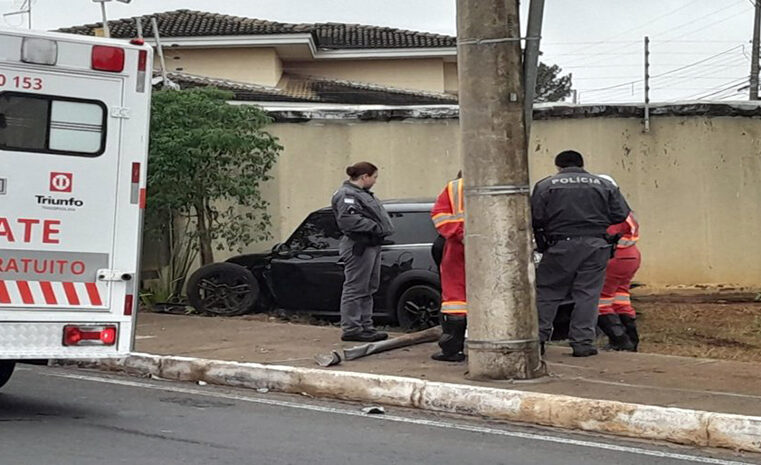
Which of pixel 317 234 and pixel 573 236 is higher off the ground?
pixel 317 234

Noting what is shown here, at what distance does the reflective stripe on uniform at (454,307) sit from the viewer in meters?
9.09

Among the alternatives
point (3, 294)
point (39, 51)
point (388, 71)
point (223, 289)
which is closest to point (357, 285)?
point (223, 289)

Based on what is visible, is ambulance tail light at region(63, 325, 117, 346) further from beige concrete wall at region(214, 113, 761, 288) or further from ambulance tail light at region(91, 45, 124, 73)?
beige concrete wall at region(214, 113, 761, 288)

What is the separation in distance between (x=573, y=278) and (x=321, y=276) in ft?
13.0

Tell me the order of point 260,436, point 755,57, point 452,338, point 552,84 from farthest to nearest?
1. point 552,84
2. point 755,57
3. point 452,338
4. point 260,436

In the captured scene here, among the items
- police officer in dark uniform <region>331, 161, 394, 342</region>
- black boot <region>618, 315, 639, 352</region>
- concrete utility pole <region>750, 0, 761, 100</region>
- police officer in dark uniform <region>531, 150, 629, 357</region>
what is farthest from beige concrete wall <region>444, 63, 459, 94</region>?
police officer in dark uniform <region>531, 150, 629, 357</region>

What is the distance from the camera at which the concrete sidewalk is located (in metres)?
7.73

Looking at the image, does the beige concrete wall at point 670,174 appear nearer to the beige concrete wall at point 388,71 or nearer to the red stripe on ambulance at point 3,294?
the red stripe on ambulance at point 3,294

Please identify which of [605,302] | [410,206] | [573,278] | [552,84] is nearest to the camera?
[573,278]

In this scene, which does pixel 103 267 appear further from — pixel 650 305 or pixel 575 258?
pixel 650 305

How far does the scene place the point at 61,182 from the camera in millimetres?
7016

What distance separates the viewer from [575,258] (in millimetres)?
9320

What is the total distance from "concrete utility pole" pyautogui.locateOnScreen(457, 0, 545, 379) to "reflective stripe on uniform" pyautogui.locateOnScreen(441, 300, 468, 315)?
2.54 feet

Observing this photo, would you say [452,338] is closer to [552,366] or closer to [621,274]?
[552,366]
